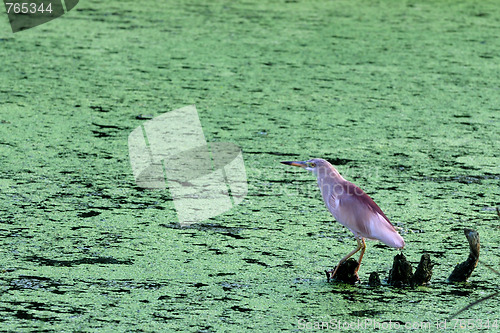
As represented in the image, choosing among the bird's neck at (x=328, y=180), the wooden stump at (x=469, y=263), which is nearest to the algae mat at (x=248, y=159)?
the wooden stump at (x=469, y=263)

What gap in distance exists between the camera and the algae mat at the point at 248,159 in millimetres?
1628

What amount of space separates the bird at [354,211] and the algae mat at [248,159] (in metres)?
0.11

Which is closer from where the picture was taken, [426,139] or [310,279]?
[310,279]

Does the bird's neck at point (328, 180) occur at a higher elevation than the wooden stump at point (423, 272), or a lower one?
higher

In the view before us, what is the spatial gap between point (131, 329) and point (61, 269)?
1.07ft

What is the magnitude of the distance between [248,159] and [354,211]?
847mm

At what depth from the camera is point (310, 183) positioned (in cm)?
Answer: 241

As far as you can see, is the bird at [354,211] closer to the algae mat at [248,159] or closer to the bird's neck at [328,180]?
the bird's neck at [328,180]

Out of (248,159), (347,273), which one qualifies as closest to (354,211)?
(347,273)

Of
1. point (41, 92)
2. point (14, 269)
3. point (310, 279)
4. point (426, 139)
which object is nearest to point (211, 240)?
point (310, 279)

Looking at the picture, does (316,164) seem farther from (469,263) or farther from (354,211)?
(469,263)

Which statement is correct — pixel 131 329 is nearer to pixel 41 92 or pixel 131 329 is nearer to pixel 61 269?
pixel 61 269

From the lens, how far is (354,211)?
1727 mm

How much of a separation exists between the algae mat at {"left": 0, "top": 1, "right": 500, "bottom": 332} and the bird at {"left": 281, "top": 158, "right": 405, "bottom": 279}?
112 millimetres
